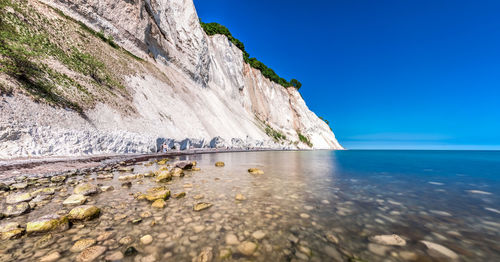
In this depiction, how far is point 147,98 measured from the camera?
2338 cm

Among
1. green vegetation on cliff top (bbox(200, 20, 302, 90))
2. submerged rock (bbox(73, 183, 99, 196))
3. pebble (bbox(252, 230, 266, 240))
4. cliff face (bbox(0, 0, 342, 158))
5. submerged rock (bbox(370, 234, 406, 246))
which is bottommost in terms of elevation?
pebble (bbox(252, 230, 266, 240))

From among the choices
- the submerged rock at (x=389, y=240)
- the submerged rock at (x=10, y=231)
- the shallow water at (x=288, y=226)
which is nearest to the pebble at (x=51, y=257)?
the shallow water at (x=288, y=226)

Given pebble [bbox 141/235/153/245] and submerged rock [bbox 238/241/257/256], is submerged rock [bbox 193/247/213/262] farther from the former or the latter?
pebble [bbox 141/235/153/245]

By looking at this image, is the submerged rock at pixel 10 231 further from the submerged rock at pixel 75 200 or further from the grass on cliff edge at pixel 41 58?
the grass on cliff edge at pixel 41 58

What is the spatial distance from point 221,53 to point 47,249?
5191 cm

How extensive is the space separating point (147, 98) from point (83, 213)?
22729 millimetres

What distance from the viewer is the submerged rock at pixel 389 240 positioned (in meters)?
2.96

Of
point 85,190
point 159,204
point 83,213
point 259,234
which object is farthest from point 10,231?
point 259,234

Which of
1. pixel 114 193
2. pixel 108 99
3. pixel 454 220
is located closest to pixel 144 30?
pixel 108 99

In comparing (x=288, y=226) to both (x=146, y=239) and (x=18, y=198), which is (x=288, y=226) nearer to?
(x=146, y=239)

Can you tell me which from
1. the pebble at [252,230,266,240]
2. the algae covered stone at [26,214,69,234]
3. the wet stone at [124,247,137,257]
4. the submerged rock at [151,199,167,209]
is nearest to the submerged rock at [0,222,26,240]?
Result: the algae covered stone at [26,214,69,234]

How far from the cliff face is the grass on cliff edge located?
25.7 inches

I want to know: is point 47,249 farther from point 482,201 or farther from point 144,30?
point 144,30

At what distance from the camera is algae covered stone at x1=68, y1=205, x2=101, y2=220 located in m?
3.42
